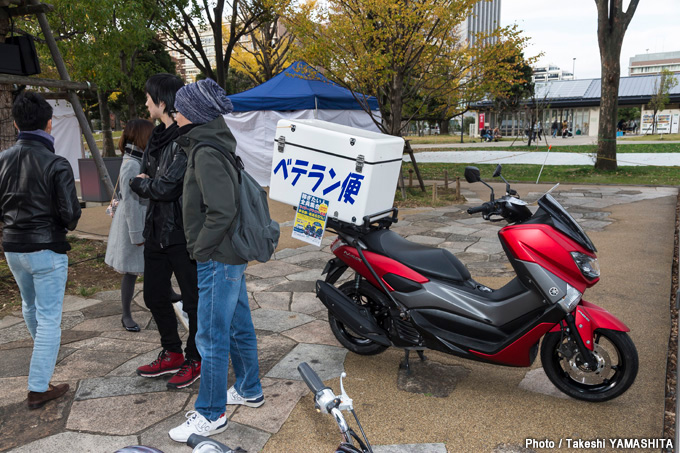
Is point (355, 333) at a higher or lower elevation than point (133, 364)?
higher

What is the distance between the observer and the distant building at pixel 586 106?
44.8 metres

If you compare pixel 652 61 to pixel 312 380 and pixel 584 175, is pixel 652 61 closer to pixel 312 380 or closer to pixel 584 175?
pixel 584 175

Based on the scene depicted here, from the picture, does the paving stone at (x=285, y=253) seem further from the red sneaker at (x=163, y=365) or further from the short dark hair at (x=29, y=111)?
the short dark hair at (x=29, y=111)

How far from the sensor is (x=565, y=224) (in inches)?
127

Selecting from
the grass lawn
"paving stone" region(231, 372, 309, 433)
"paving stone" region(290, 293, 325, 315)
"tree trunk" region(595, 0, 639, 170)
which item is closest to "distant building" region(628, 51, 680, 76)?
the grass lawn

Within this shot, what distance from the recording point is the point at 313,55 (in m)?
11.1

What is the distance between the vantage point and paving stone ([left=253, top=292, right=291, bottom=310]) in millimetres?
5148

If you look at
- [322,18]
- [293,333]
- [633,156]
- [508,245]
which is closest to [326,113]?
[322,18]

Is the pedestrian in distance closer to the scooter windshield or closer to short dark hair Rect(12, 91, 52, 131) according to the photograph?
short dark hair Rect(12, 91, 52, 131)

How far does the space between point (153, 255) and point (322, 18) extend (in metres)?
9.78

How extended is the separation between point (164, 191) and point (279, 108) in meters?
10.8

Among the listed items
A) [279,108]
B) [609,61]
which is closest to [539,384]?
[279,108]

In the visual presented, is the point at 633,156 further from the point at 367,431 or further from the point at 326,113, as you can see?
the point at 367,431

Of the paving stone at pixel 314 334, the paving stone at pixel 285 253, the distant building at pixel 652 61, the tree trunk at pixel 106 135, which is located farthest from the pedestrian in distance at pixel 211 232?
the distant building at pixel 652 61
